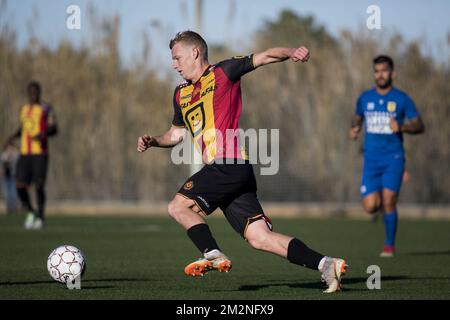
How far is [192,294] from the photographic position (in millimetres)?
7520

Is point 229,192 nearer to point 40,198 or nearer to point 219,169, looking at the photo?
point 219,169

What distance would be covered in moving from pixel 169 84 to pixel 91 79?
2248mm

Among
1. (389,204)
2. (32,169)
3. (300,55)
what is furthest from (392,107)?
(32,169)

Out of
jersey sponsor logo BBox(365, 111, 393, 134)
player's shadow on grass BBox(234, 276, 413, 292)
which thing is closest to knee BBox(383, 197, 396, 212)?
jersey sponsor logo BBox(365, 111, 393, 134)

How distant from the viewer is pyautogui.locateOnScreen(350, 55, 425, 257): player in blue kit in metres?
12.3

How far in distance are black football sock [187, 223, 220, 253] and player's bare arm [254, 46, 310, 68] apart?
1409 millimetres

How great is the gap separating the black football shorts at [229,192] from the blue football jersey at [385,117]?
513cm

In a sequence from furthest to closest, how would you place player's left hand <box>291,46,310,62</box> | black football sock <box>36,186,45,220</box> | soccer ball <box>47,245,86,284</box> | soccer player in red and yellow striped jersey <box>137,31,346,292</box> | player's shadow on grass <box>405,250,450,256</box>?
black football sock <box>36,186,45,220</box> → player's shadow on grass <box>405,250,450,256</box> → soccer ball <box>47,245,86,284</box> → soccer player in red and yellow striped jersey <box>137,31,346,292</box> → player's left hand <box>291,46,310,62</box>

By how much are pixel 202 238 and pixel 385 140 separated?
18.2ft

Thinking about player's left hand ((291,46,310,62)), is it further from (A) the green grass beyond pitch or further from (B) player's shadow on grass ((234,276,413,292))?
(B) player's shadow on grass ((234,276,413,292))

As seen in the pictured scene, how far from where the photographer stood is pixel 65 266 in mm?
7938

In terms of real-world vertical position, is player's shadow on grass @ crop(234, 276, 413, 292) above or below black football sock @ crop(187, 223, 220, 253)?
below

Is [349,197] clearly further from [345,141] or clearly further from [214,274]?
[214,274]
